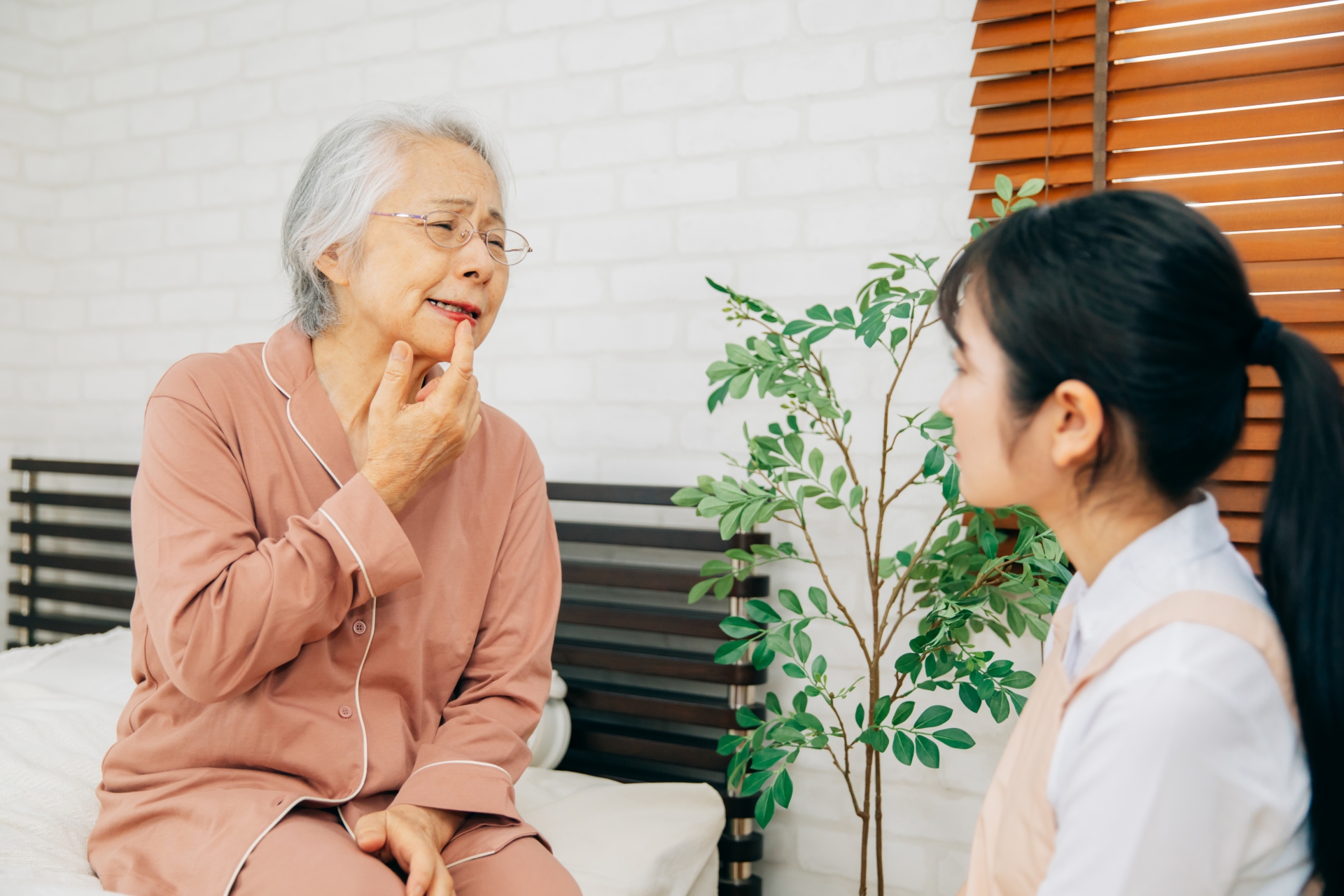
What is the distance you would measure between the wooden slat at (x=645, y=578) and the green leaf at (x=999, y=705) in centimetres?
55

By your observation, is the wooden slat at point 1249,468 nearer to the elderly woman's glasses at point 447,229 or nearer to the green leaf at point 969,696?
the green leaf at point 969,696

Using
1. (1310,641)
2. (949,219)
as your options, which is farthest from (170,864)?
(949,219)

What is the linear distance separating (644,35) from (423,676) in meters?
1.59

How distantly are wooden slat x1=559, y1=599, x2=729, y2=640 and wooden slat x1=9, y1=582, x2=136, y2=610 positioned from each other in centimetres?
143

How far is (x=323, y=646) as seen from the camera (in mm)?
1376

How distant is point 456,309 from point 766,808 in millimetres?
1000

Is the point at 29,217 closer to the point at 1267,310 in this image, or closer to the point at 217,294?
the point at 217,294

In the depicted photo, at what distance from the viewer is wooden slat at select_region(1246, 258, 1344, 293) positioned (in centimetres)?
170

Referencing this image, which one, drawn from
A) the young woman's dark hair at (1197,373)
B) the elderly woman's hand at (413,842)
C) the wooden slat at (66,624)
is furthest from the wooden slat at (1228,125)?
the wooden slat at (66,624)

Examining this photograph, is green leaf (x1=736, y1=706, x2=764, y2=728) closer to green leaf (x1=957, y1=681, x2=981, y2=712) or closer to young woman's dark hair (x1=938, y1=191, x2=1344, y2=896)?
green leaf (x1=957, y1=681, x2=981, y2=712)

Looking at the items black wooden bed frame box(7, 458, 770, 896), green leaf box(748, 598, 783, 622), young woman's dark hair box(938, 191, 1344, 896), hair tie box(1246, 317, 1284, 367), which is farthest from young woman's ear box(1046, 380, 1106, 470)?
black wooden bed frame box(7, 458, 770, 896)

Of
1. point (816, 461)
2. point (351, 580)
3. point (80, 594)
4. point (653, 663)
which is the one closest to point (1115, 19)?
point (816, 461)

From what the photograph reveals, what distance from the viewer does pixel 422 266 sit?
4.88 ft

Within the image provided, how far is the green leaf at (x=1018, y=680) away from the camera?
5.26ft
